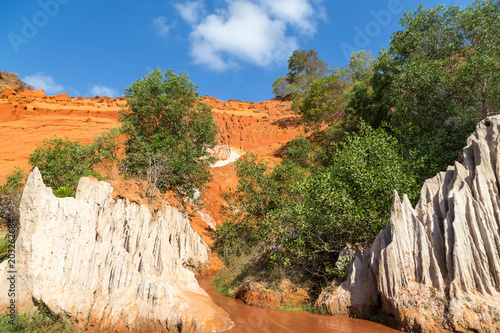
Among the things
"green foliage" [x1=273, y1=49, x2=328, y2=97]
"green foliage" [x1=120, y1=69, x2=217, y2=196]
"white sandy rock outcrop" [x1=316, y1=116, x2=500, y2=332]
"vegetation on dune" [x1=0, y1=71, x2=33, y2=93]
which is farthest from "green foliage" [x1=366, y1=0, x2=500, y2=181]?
"vegetation on dune" [x1=0, y1=71, x2=33, y2=93]

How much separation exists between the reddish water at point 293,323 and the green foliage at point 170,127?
44.6 ft

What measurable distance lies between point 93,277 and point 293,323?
5882 mm

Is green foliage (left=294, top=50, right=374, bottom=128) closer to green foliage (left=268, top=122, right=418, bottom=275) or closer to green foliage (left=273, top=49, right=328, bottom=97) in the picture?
green foliage (left=273, top=49, right=328, bottom=97)

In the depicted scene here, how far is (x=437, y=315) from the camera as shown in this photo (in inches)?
278

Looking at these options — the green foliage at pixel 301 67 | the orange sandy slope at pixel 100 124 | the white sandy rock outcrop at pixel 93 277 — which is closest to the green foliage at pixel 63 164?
the orange sandy slope at pixel 100 124

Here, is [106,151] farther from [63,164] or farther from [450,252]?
[450,252]

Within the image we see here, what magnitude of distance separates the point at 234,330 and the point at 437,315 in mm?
5046

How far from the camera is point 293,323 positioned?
880cm

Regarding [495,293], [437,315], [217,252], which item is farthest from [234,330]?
[217,252]

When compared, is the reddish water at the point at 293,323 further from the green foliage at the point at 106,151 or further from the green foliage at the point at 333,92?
the green foliage at the point at 333,92

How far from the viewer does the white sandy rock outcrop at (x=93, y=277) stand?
7961mm

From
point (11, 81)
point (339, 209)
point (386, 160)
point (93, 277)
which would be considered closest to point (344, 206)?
point (339, 209)

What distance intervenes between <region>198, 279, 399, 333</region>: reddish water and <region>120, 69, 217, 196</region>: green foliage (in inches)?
535

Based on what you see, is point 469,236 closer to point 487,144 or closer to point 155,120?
point 487,144
